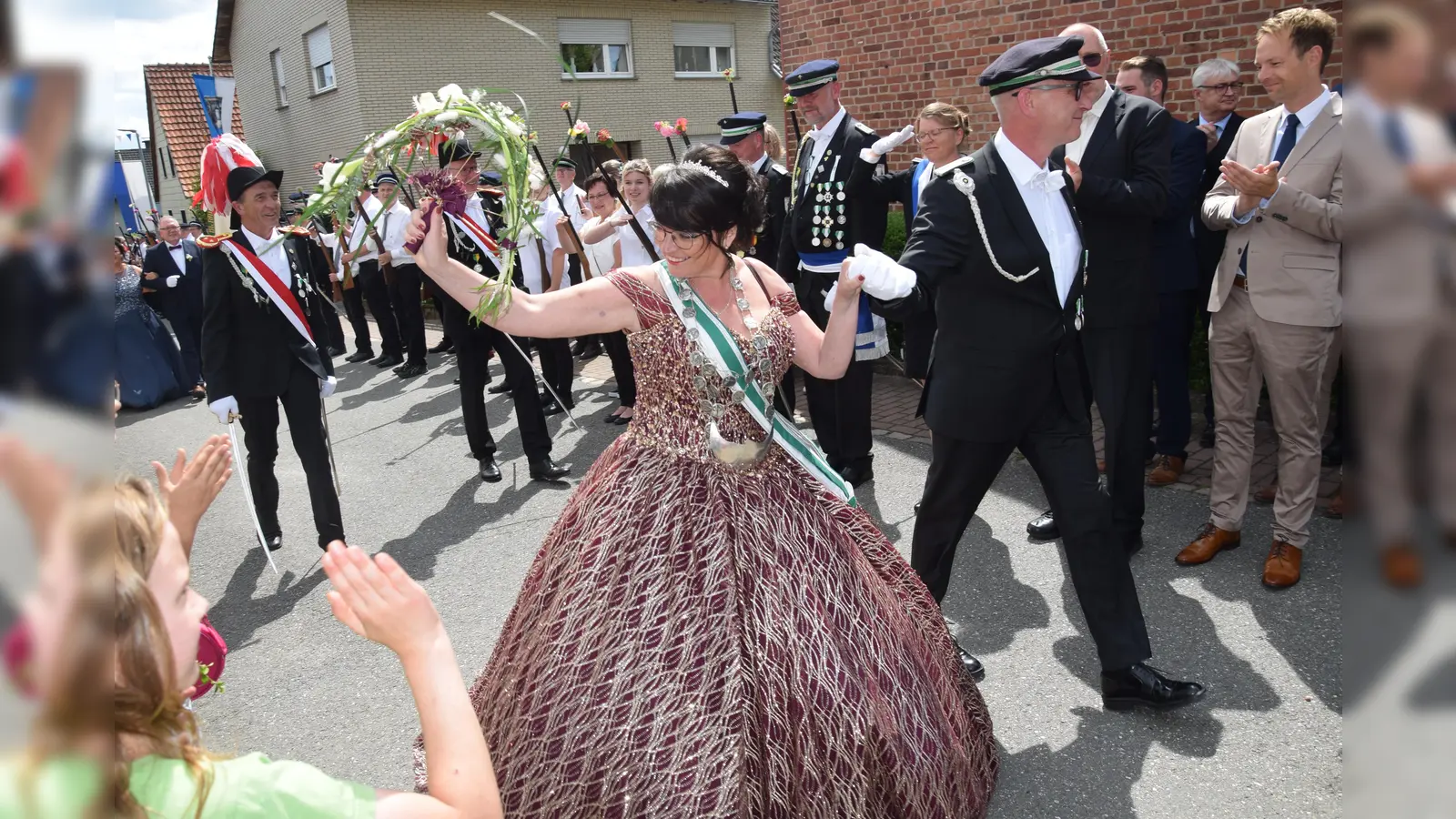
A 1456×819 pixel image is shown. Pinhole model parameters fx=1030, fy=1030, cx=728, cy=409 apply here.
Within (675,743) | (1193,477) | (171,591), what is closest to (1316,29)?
(1193,477)

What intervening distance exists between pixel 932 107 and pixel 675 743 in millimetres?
4374

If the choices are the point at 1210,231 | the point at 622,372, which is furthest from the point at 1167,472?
the point at 622,372

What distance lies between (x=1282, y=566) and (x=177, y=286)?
10.4 meters

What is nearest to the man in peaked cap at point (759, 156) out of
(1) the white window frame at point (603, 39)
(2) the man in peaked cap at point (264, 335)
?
(2) the man in peaked cap at point (264, 335)

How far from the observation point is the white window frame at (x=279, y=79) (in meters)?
20.7

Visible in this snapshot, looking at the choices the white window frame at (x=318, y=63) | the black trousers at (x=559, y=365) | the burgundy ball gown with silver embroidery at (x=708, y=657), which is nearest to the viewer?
the burgundy ball gown with silver embroidery at (x=708, y=657)

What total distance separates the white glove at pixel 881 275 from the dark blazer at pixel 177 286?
973 centimetres

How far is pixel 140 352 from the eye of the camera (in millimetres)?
10094

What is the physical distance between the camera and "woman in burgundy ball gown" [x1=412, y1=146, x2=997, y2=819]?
2.40 m

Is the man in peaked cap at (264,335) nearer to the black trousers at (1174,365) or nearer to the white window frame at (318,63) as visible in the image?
the black trousers at (1174,365)

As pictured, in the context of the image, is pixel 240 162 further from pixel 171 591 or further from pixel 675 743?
pixel 171 591

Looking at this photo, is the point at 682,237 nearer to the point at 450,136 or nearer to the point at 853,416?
the point at 450,136
